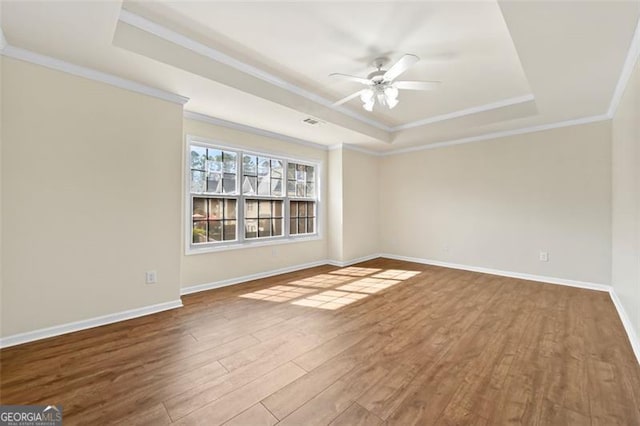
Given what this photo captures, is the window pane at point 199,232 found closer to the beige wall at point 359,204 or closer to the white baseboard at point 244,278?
the white baseboard at point 244,278

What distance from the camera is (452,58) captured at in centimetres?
288

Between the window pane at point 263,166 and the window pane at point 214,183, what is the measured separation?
76cm

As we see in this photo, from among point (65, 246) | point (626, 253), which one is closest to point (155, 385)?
point (65, 246)

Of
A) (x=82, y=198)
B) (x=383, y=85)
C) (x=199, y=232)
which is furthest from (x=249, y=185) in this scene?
(x=383, y=85)

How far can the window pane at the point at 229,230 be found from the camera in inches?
168

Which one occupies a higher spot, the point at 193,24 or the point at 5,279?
the point at 193,24

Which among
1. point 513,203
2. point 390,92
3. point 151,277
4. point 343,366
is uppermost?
point 390,92

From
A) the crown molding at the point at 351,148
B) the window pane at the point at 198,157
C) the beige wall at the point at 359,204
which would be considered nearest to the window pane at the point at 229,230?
the window pane at the point at 198,157

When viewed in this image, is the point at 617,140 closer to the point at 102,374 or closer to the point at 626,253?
the point at 626,253

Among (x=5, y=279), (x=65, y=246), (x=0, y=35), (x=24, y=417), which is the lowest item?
(x=24, y=417)

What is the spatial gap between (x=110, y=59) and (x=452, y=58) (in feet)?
11.1

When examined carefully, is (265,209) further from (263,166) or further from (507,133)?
(507,133)

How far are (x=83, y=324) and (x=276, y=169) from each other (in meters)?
3.40

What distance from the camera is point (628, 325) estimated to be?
2.57m
